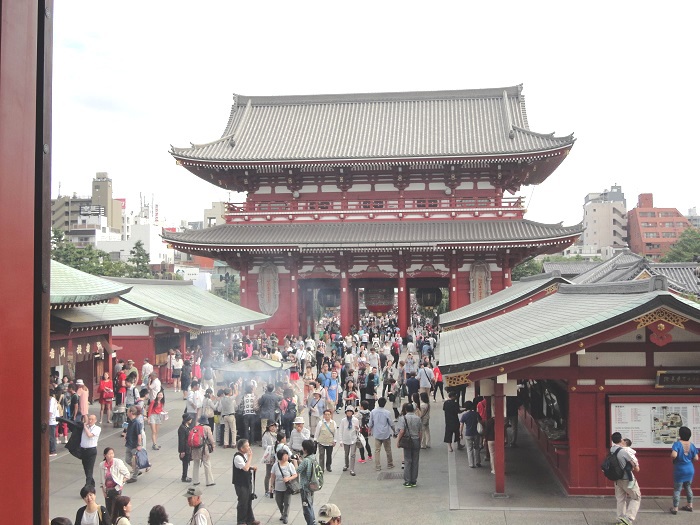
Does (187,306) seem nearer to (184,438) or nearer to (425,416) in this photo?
(425,416)

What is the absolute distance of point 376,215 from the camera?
3656 centimetres

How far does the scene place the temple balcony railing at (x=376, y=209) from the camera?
1399 inches

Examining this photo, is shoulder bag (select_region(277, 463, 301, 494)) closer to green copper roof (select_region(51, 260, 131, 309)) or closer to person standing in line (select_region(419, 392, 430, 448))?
person standing in line (select_region(419, 392, 430, 448))

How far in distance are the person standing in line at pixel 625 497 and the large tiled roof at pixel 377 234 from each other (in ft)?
75.5

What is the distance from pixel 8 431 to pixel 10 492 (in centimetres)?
22

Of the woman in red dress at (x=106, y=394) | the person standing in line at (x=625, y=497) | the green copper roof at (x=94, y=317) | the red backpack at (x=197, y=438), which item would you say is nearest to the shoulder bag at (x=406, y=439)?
the person standing in line at (x=625, y=497)

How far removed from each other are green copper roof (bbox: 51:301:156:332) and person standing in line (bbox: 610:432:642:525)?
13.5 metres

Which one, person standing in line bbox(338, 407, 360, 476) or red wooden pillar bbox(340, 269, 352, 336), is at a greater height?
red wooden pillar bbox(340, 269, 352, 336)

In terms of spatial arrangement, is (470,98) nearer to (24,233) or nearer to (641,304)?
(641,304)

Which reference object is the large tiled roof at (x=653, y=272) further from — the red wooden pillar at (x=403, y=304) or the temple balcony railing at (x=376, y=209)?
the red wooden pillar at (x=403, y=304)

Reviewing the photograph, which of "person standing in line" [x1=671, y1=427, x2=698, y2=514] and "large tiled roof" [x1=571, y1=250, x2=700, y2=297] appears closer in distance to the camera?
"person standing in line" [x1=671, y1=427, x2=698, y2=514]

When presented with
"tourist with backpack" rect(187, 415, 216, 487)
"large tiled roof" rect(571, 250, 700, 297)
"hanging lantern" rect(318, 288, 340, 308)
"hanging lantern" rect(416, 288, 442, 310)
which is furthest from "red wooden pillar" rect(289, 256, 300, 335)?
"tourist with backpack" rect(187, 415, 216, 487)

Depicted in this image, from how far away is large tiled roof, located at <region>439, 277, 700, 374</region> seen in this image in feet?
34.3

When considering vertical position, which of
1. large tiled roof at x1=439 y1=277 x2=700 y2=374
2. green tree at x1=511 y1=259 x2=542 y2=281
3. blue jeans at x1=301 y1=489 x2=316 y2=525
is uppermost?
green tree at x1=511 y1=259 x2=542 y2=281
